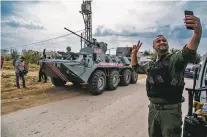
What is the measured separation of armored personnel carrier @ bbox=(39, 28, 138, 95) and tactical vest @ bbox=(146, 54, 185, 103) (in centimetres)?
591

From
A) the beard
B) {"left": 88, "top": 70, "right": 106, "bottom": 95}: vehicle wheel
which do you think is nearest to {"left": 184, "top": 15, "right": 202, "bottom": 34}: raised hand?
the beard

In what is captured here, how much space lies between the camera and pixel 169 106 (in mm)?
2490

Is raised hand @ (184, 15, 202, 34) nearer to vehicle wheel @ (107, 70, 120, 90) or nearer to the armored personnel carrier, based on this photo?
the armored personnel carrier

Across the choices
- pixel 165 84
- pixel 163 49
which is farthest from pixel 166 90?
pixel 163 49

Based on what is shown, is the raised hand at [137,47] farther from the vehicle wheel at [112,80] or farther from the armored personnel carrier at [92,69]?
the vehicle wheel at [112,80]

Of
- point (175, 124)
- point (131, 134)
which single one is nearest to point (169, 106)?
point (175, 124)

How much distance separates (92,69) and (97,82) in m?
0.55

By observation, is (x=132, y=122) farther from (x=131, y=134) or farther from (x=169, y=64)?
(x=169, y=64)

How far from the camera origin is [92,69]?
8.90 metres

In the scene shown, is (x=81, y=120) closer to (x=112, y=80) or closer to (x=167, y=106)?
(x=167, y=106)

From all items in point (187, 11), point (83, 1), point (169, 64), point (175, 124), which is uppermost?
point (83, 1)

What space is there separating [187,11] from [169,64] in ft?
2.02

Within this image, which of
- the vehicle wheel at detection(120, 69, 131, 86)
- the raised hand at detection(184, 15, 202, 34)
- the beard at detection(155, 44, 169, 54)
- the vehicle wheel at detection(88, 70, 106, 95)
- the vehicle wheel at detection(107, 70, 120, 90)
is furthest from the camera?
the vehicle wheel at detection(120, 69, 131, 86)

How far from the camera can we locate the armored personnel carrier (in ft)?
27.7
